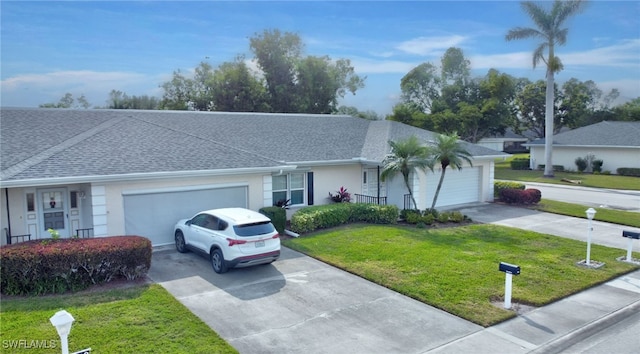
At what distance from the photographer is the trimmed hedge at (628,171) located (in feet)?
123

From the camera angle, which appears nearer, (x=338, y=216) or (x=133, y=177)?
(x=133, y=177)

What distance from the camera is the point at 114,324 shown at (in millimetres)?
8008

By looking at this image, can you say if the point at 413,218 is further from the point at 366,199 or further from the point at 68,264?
the point at 68,264

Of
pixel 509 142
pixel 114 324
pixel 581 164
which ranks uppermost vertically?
pixel 509 142

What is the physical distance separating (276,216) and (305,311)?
6630 mm

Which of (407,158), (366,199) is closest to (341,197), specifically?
(366,199)

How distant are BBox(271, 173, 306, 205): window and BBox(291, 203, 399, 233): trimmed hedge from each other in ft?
5.73

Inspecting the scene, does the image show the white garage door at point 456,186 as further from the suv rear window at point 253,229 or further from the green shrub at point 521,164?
the green shrub at point 521,164

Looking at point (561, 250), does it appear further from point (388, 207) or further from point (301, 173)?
point (301, 173)

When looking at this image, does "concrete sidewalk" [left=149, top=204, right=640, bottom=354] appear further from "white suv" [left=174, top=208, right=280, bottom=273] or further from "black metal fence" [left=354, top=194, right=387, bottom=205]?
"black metal fence" [left=354, top=194, right=387, bottom=205]

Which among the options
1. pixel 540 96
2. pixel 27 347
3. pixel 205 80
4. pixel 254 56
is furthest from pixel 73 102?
pixel 540 96

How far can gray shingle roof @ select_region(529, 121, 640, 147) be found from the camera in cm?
3918

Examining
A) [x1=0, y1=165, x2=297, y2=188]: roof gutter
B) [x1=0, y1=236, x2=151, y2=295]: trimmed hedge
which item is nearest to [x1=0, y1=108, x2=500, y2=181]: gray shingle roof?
[x1=0, y1=165, x2=297, y2=188]: roof gutter

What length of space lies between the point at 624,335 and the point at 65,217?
606 inches
